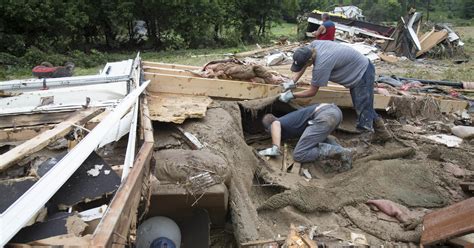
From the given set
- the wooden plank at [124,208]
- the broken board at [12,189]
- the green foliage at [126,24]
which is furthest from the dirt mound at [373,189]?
the green foliage at [126,24]

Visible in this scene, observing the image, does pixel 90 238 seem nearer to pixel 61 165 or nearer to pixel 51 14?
pixel 61 165

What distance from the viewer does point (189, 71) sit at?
5277 mm

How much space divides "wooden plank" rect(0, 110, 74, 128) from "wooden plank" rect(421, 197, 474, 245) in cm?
304

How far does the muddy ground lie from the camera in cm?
312

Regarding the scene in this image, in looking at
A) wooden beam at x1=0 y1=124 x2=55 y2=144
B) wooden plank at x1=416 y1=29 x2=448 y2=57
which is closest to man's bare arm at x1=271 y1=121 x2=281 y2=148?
wooden beam at x1=0 y1=124 x2=55 y2=144

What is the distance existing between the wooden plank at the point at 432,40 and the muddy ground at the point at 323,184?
875cm

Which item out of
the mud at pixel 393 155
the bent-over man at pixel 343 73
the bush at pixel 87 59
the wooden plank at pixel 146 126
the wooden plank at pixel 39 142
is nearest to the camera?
the wooden plank at pixel 39 142

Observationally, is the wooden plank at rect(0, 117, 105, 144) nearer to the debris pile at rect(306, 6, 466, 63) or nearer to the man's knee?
the man's knee

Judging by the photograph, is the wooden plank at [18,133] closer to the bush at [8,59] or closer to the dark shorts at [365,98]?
the dark shorts at [365,98]

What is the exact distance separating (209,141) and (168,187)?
0.91m

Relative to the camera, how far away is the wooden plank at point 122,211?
4.86 ft

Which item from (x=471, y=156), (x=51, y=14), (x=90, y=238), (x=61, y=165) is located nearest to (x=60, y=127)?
(x=61, y=165)

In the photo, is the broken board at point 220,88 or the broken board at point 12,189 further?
the broken board at point 220,88

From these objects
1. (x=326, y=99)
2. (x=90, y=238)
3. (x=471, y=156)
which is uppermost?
(x=90, y=238)
